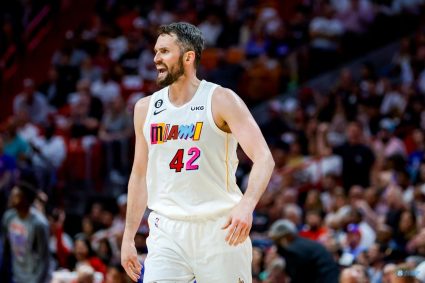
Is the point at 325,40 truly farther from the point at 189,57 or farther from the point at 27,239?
the point at 189,57

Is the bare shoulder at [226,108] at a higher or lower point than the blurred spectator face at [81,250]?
higher

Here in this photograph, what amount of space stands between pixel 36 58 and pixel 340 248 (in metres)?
10.5

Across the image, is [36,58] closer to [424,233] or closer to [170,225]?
[424,233]

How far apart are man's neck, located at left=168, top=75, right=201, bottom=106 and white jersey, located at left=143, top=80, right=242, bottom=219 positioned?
5 cm

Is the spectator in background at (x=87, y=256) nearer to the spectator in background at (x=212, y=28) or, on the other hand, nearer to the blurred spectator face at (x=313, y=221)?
the blurred spectator face at (x=313, y=221)

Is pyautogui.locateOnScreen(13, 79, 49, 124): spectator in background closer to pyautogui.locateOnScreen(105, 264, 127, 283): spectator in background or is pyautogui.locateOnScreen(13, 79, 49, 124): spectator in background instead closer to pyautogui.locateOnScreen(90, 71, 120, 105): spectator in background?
pyautogui.locateOnScreen(90, 71, 120, 105): spectator in background

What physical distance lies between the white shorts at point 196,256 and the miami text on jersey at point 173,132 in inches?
19.7

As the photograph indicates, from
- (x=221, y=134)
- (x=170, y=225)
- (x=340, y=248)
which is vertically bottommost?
(x=340, y=248)

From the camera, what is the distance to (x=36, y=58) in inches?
789

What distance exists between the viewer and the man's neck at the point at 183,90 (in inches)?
233

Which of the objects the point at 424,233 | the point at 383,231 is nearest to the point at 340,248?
the point at 383,231

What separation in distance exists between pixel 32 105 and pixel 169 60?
1220 cm

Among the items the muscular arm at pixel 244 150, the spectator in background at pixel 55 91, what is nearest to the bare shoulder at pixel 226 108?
the muscular arm at pixel 244 150

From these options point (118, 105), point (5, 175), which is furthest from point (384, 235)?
point (118, 105)
